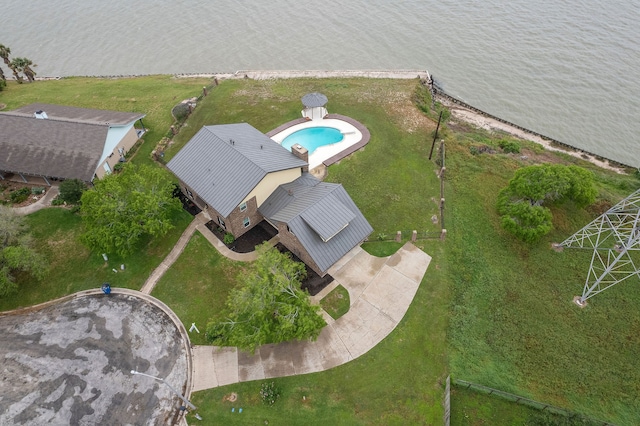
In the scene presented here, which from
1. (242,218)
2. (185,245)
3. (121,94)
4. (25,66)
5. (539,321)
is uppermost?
(25,66)

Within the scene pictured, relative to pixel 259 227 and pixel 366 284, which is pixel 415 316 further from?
pixel 259 227

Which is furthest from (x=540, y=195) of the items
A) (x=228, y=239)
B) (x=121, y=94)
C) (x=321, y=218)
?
(x=121, y=94)

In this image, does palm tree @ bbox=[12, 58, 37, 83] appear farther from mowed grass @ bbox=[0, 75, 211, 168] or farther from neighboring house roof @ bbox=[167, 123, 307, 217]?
neighboring house roof @ bbox=[167, 123, 307, 217]

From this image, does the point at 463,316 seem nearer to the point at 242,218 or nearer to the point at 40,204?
the point at 242,218

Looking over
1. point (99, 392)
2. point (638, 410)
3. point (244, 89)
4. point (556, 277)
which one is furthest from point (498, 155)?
point (99, 392)

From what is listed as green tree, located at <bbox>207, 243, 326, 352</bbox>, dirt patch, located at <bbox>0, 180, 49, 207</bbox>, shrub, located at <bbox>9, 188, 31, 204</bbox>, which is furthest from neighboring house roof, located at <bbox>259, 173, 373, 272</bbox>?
shrub, located at <bbox>9, 188, 31, 204</bbox>

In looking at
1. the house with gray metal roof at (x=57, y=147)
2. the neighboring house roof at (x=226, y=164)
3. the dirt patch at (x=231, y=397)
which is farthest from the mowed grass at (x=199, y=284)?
the house with gray metal roof at (x=57, y=147)

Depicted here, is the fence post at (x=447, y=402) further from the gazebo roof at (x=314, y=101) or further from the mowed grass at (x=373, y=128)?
the gazebo roof at (x=314, y=101)
